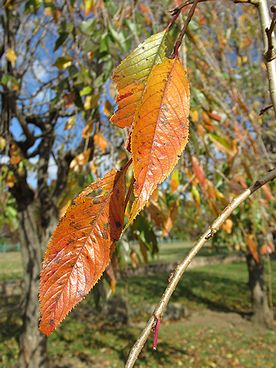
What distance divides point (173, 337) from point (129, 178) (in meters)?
5.61

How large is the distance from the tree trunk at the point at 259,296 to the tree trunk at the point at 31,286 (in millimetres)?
4309

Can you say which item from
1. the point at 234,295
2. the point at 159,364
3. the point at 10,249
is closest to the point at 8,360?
the point at 159,364

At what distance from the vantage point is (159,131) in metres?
0.28

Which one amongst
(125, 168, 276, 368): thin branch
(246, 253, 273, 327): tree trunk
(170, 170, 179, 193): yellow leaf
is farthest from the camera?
(246, 253, 273, 327): tree trunk

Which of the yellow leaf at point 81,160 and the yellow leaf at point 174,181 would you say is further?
the yellow leaf at point 81,160

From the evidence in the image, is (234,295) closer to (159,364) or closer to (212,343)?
(212,343)

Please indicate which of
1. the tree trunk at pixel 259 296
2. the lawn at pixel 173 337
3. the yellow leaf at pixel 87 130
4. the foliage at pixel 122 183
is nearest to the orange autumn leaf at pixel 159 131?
the foliage at pixel 122 183

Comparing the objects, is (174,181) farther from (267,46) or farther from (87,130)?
(267,46)

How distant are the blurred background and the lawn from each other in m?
0.02

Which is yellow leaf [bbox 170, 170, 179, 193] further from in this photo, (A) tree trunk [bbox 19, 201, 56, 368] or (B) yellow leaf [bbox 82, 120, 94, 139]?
(A) tree trunk [bbox 19, 201, 56, 368]

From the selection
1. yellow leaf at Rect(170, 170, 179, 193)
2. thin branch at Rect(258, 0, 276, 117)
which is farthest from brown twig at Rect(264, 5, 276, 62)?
yellow leaf at Rect(170, 170, 179, 193)

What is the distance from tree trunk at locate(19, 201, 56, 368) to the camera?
3.46 metres

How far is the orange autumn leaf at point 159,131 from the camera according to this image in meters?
0.27

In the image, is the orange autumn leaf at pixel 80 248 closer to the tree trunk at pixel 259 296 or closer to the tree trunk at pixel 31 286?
the tree trunk at pixel 31 286
